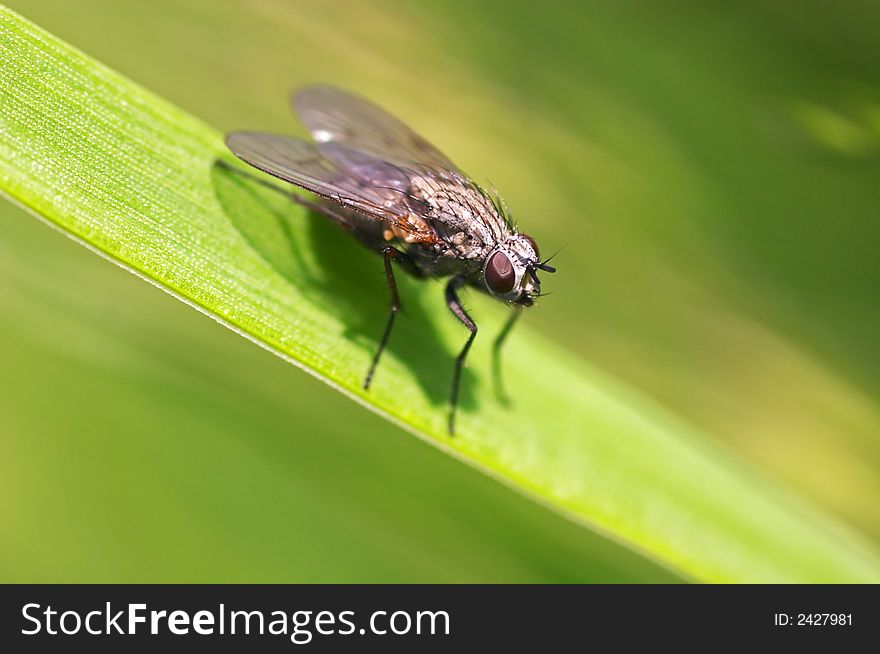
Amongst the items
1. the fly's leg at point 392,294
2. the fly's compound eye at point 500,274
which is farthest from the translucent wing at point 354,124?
the fly's compound eye at point 500,274

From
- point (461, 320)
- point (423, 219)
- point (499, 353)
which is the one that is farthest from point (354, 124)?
point (499, 353)

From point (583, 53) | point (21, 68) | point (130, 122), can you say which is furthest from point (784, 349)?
point (21, 68)

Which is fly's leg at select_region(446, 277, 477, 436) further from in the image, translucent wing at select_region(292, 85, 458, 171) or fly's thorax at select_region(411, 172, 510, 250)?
translucent wing at select_region(292, 85, 458, 171)

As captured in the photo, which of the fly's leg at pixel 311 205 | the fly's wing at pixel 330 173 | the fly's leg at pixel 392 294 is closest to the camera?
the fly's wing at pixel 330 173

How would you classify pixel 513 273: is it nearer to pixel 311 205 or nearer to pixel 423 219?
pixel 423 219

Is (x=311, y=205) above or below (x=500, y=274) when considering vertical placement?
above

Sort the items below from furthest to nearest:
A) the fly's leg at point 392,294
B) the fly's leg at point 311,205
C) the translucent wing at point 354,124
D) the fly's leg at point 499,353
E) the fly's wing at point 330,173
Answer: the translucent wing at point 354,124
the fly's leg at point 499,353
the fly's leg at point 311,205
the fly's leg at point 392,294
the fly's wing at point 330,173

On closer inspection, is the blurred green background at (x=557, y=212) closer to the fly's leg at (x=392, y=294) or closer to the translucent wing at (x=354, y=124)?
the fly's leg at (x=392, y=294)
